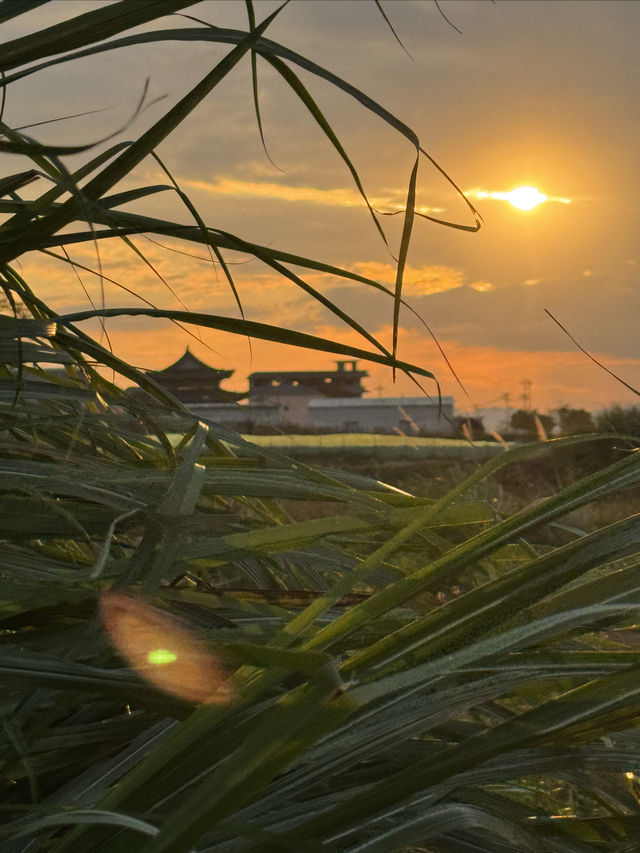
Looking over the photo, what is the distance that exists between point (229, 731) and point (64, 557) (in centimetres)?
30

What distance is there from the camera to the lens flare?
465mm

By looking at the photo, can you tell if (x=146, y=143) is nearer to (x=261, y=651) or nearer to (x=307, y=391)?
(x=261, y=651)

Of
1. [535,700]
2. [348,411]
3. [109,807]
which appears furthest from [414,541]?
[348,411]

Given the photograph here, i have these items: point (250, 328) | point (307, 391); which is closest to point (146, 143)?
point (250, 328)

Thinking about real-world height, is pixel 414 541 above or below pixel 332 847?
above

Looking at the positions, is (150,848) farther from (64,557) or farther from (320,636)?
(64,557)

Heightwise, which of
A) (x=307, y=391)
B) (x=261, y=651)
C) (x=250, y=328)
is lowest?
(x=261, y=651)

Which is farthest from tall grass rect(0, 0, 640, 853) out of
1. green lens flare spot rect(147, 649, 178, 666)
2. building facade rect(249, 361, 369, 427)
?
building facade rect(249, 361, 369, 427)

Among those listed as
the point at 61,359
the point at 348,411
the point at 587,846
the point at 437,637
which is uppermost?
the point at 348,411

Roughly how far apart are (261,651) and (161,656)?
0.08 m

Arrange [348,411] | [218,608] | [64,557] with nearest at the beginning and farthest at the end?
[218,608] < [64,557] < [348,411]

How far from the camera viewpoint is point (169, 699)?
0.47 meters

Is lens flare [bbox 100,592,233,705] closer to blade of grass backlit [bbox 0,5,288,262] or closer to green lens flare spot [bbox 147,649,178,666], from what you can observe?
green lens flare spot [bbox 147,649,178,666]

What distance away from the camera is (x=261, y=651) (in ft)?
1.38
